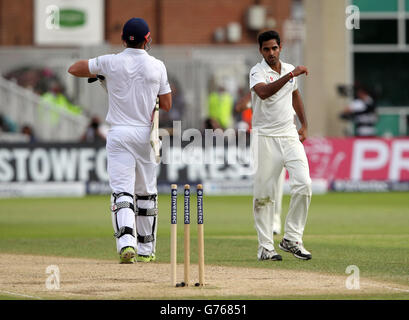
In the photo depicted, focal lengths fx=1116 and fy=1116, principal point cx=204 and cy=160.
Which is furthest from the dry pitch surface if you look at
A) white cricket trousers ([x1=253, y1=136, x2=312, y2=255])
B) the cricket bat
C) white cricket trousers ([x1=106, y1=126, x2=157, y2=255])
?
the cricket bat

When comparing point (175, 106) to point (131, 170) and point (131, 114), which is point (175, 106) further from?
point (131, 170)

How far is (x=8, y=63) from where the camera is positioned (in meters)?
33.3

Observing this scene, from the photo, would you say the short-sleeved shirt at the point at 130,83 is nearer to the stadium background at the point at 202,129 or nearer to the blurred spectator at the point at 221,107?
the stadium background at the point at 202,129

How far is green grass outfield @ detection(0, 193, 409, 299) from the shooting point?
1233 centimetres

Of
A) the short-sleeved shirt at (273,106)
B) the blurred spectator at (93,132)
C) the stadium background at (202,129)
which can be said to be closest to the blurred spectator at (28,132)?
the stadium background at (202,129)

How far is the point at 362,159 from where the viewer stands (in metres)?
27.7

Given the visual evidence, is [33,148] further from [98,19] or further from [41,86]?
[98,19]

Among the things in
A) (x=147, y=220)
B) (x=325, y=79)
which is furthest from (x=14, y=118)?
(x=147, y=220)

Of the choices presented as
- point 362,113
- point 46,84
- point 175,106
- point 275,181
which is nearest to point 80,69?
point 275,181

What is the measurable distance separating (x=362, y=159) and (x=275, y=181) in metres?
15.6

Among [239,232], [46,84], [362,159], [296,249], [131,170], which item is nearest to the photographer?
[131,170]

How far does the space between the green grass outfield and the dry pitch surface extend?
500 mm

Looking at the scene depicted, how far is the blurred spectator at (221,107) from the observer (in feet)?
102

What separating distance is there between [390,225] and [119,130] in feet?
24.0
